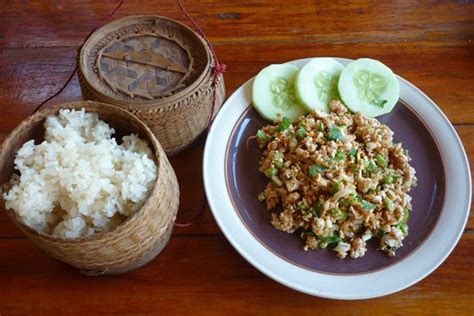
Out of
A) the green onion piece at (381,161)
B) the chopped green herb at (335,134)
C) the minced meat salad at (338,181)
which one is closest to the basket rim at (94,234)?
the minced meat salad at (338,181)

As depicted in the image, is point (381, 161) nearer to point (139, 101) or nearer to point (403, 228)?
point (403, 228)

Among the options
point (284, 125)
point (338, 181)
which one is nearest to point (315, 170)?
point (338, 181)

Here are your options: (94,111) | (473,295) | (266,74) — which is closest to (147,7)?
(266,74)

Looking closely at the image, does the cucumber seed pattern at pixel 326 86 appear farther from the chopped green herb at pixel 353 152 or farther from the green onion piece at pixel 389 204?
the green onion piece at pixel 389 204

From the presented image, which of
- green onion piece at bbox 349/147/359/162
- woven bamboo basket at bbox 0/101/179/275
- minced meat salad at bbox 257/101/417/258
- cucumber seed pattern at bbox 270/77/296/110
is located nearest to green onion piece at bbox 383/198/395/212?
minced meat salad at bbox 257/101/417/258

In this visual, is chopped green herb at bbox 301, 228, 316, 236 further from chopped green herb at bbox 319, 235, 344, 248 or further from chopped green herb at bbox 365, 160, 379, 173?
chopped green herb at bbox 365, 160, 379, 173

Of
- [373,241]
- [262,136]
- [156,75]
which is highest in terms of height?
[156,75]

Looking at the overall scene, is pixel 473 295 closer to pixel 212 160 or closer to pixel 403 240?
pixel 403 240
